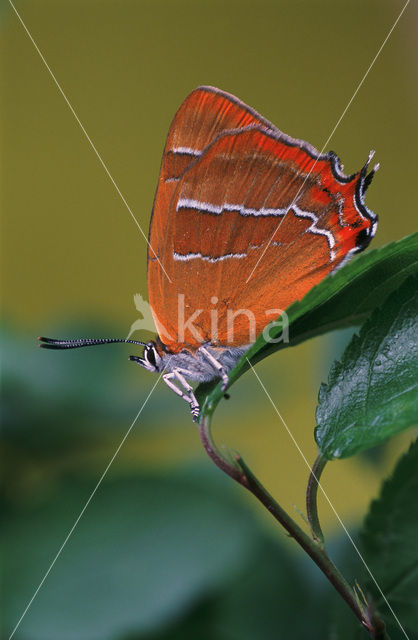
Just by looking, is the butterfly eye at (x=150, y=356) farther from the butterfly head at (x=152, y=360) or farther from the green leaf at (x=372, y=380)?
the green leaf at (x=372, y=380)

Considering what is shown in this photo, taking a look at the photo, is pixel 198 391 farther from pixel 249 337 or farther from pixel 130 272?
pixel 130 272

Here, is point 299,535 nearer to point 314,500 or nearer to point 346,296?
point 314,500

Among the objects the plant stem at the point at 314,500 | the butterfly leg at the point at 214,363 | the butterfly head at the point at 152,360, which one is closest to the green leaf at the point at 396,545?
the plant stem at the point at 314,500

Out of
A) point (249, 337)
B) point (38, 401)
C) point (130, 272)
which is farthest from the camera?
point (130, 272)

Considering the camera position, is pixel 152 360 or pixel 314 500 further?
pixel 152 360

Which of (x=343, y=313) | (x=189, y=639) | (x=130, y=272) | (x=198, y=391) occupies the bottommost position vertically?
(x=130, y=272)

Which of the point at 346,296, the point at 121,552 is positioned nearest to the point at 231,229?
the point at 346,296

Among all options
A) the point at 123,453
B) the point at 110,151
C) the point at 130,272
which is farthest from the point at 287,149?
the point at 110,151
